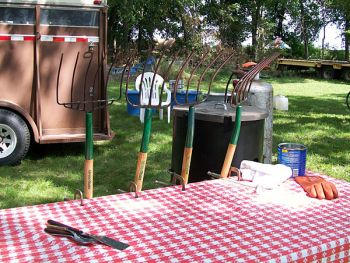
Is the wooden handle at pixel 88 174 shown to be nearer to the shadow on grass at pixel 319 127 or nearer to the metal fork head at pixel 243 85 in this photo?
the metal fork head at pixel 243 85

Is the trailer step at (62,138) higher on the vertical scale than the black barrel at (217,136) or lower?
lower

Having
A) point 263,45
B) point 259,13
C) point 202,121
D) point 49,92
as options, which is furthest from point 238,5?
point 202,121

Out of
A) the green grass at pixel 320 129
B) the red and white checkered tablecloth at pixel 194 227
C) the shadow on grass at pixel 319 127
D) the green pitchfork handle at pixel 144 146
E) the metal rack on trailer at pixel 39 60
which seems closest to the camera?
the red and white checkered tablecloth at pixel 194 227

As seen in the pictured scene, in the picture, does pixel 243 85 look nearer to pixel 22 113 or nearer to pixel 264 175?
pixel 264 175

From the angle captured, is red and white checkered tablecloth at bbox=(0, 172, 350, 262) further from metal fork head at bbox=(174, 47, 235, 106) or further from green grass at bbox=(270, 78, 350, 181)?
green grass at bbox=(270, 78, 350, 181)

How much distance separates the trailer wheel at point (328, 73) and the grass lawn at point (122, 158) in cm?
1172

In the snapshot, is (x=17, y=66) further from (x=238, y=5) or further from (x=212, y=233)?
(x=238, y=5)

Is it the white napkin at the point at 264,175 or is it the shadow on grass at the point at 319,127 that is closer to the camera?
the white napkin at the point at 264,175

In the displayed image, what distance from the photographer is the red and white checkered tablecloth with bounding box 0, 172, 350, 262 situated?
168 cm

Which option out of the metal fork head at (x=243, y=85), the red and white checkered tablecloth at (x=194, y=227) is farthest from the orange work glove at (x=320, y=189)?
the metal fork head at (x=243, y=85)

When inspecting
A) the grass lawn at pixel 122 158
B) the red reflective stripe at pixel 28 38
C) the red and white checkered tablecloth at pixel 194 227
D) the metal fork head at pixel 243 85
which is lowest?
the grass lawn at pixel 122 158

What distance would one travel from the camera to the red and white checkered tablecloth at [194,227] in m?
1.68

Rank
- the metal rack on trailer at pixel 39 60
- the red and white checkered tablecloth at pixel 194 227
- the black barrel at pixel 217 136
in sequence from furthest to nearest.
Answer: the metal rack on trailer at pixel 39 60
the black barrel at pixel 217 136
the red and white checkered tablecloth at pixel 194 227

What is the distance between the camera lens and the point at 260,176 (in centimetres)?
256
